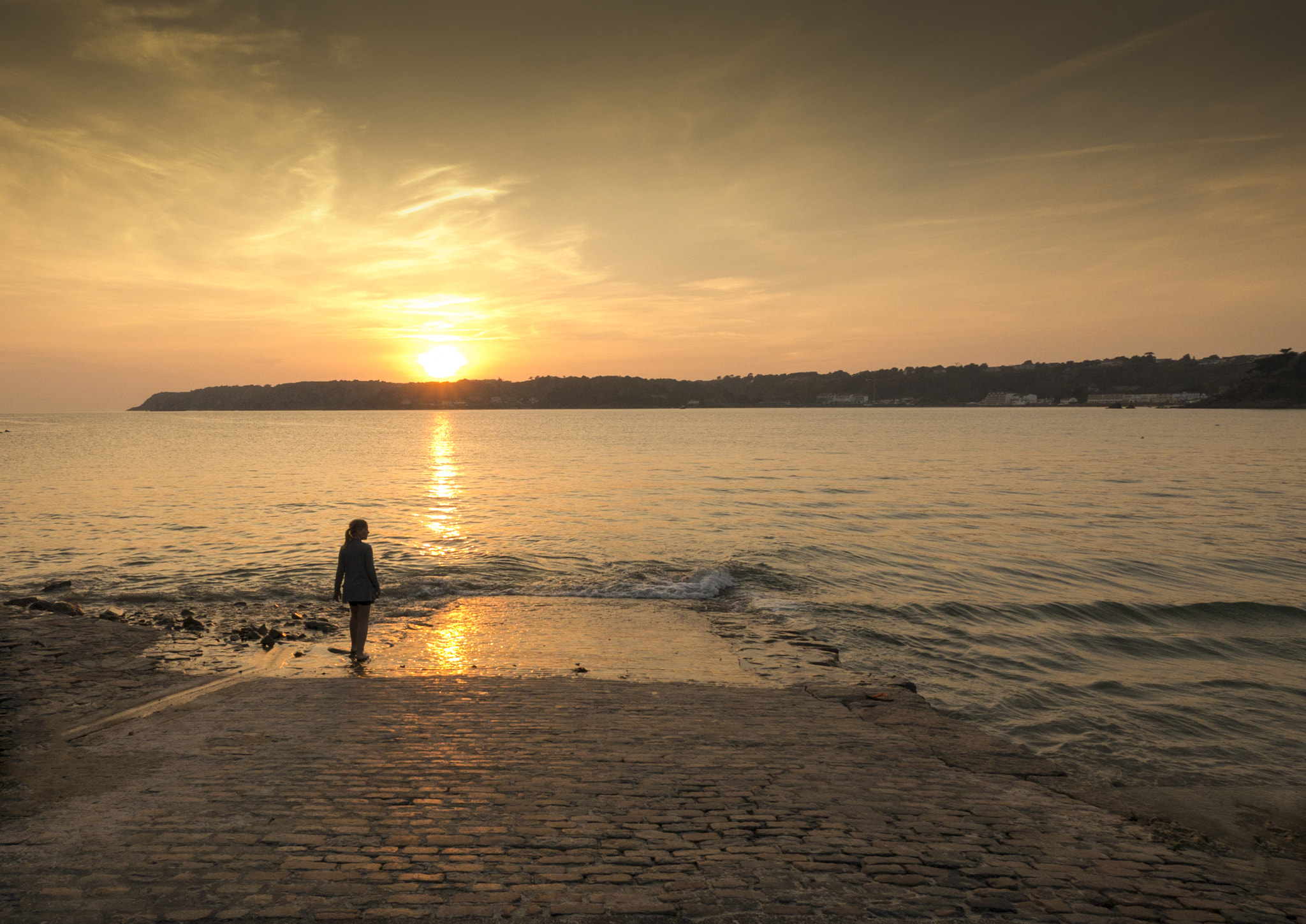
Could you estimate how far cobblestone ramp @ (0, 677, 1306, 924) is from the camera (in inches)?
181

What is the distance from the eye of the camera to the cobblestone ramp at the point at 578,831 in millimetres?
4609

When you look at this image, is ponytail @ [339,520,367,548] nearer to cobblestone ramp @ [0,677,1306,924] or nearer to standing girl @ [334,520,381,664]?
standing girl @ [334,520,381,664]

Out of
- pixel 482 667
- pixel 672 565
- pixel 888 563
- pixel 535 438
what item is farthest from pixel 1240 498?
pixel 535 438

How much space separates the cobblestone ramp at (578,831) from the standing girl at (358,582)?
2.51m

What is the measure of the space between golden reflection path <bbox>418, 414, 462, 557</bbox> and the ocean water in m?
0.23

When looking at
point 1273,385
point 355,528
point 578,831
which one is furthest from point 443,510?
point 1273,385

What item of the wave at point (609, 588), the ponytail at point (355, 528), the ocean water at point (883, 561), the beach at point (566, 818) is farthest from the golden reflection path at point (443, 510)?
the beach at point (566, 818)

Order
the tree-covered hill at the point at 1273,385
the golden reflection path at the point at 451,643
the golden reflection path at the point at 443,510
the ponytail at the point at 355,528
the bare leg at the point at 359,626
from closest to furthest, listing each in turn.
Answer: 1. the golden reflection path at the point at 451,643
2. the bare leg at the point at 359,626
3. the ponytail at the point at 355,528
4. the golden reflection path at the point at 443,510
5. the tree-covered hill at the point at 1273,385

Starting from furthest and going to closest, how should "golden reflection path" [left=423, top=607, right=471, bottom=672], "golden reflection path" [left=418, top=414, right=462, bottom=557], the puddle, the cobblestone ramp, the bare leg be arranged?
1. "golden reflection path" [left=418, top=414, right=462, bottom=557]
2. the bare leg
3. "golden reflection path" [left=423, top=607, right=471, bottom=672]
4. the puddle
5. the cobblestone ramp

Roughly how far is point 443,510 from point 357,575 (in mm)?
20263

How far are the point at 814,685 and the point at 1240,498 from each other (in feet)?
114

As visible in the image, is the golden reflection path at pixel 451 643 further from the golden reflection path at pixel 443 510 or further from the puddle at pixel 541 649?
the golden reflection path at pixel 443 510

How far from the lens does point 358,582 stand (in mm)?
10617

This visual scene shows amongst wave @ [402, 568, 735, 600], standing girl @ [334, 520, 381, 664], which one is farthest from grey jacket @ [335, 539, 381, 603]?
wave @ [402, 568, 735, 600]
